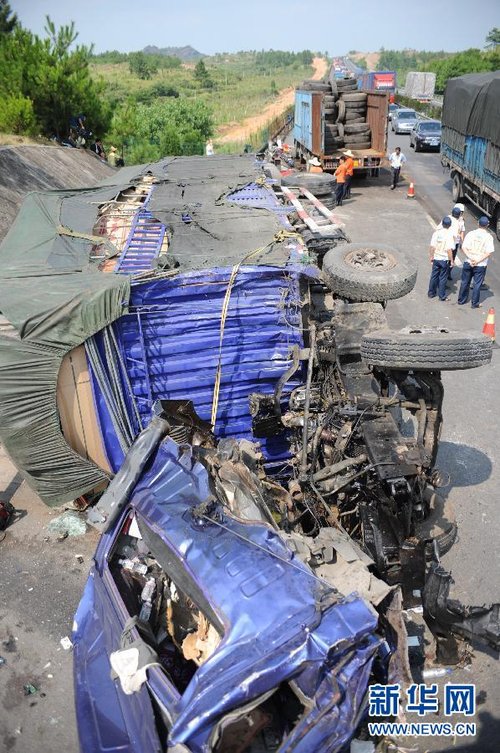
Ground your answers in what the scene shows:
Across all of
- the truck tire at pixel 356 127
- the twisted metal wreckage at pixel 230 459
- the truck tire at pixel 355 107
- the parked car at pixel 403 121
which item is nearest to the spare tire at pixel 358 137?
the truck tire at pixel 356 127

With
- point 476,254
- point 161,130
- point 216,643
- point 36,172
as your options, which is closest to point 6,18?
point 161,130

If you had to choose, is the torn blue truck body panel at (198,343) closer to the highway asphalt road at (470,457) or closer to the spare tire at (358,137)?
the highway asphalt road at (470,457)

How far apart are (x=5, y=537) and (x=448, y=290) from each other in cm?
846

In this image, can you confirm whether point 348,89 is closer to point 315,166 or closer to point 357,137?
point 357,137

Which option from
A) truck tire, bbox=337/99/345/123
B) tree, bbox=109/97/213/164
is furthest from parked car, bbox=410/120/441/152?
tree, bbox=109/97/213/164

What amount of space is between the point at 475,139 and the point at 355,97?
553cm

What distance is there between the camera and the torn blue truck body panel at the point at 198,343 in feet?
17.8

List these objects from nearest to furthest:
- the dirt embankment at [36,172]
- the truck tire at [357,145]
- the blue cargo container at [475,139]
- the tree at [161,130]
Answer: the blue cargo container at [475,139], the dirt embankment at [36,172], the truck tire at [357,145], the tree at [161,130]

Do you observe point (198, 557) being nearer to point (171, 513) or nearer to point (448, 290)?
point (171, 513)

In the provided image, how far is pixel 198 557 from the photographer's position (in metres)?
3.05

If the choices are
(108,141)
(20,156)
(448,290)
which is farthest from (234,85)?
(448,290)

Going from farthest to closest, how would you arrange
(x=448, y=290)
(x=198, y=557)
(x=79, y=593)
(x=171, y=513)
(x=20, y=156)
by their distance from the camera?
(x=20, y=156)
(x=448, y=290)
(x=79, y=593)
(x=171, y=513)
(x=198, y=557)

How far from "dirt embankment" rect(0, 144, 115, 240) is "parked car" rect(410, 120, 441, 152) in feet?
43.7

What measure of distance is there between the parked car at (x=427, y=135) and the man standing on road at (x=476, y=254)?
16545 millimetres
